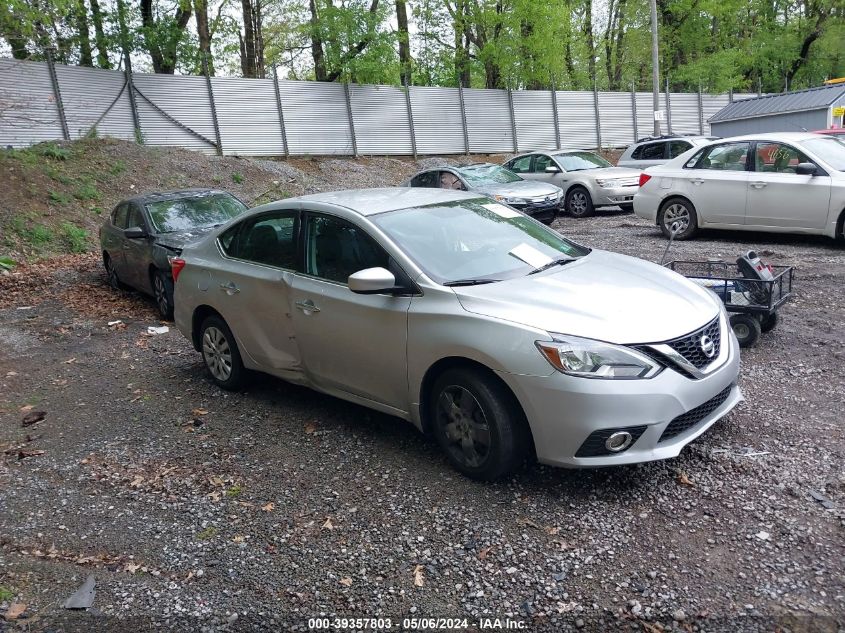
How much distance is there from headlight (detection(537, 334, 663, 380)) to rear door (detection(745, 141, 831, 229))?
761 centimetres

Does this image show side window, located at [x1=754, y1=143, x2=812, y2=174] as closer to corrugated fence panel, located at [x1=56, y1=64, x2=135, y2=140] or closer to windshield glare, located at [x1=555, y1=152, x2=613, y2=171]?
windshield glare, located at [x1=555, y1=152, x2=613, y2=171]

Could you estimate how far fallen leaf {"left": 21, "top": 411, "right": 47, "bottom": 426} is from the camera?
582 cm

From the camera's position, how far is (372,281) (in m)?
4.18

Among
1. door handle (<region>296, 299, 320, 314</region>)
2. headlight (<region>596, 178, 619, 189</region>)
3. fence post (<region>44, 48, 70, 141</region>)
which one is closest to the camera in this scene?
door handle (<region>296, 299, 320, 314</region>)

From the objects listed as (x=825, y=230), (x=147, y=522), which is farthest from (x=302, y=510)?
(x=825, y=230)

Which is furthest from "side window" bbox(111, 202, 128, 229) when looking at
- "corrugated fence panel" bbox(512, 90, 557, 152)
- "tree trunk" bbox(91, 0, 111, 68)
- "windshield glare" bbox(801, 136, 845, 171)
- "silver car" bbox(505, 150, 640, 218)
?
"corrugated fence panel" bbox(512, 90, 557, 152)

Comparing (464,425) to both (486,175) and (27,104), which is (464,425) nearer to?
(486,175)

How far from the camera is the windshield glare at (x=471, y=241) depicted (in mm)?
4449

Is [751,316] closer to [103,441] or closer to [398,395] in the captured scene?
[398,395]

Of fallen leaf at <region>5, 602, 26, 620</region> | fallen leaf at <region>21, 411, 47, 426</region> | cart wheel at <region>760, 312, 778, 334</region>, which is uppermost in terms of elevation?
cart wheel at <region>760, 312, 778, 334</region>

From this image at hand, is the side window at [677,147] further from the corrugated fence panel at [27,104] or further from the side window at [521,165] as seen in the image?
the corrugated fence panel at [27,104]

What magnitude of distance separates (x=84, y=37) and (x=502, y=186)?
43.6 feet

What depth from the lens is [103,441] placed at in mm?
5277

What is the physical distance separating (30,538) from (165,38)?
66.3 feet
